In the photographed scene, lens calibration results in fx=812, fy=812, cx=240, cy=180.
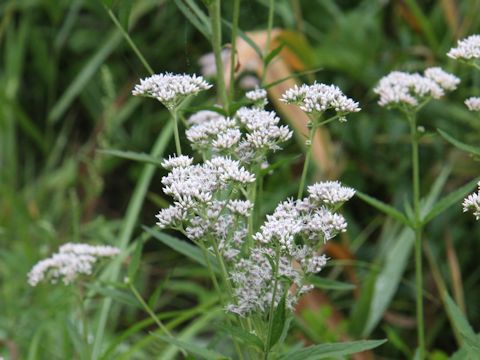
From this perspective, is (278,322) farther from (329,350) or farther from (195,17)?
(195,17)

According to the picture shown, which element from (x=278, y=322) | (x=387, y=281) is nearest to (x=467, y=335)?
(x=278, y=322)

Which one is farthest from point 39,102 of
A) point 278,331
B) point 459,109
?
point 278,331

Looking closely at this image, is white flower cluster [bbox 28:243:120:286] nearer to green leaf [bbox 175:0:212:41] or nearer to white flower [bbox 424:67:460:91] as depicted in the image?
green leaf [bbox 175:0:212:41]

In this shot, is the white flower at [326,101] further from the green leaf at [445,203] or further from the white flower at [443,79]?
the white flower at [443,79]

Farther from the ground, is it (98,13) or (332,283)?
(98,13)

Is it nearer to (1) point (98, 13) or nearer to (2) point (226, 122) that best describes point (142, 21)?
(1) point (98, 13)

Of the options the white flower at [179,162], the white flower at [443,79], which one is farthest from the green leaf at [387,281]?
the white flower at [179,162]
